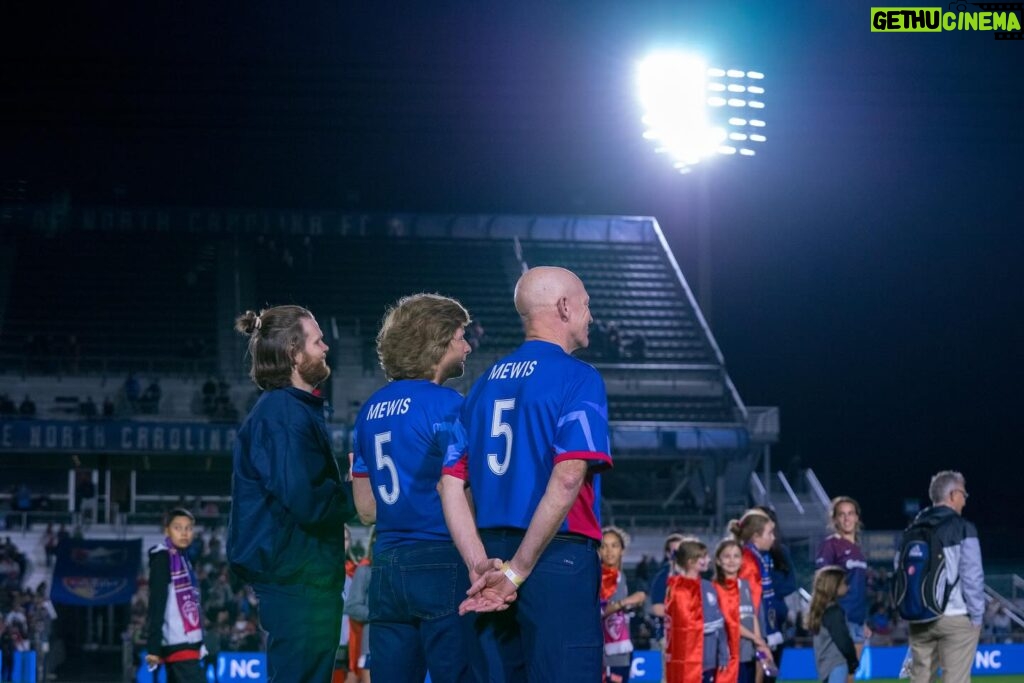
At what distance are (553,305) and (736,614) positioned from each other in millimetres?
6017

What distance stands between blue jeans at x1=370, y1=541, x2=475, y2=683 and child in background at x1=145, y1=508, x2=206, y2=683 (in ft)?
15.1

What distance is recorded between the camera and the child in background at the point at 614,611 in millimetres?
10508

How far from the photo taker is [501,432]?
411cm

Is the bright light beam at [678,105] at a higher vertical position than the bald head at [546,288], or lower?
higher

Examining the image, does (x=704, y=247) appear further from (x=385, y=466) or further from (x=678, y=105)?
(x=385, y=466)

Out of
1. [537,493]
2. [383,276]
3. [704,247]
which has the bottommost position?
[537,493]

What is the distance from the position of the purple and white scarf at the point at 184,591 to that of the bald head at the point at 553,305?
5.52 meters

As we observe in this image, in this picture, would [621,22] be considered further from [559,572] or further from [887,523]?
[559,572]

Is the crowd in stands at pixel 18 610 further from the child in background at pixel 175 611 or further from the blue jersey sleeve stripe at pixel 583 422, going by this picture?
the blue jersey sleeve stripe at pixel 583 422

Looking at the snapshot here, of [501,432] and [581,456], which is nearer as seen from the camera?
[581,456]

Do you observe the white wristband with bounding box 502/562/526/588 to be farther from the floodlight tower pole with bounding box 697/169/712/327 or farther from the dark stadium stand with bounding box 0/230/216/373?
the floodlight tower pole with bounding box 697/169/712/327

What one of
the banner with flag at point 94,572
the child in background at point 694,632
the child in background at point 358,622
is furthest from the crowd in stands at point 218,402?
the child in background at point 694,632

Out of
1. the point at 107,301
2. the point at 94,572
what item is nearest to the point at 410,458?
the point at 94,572

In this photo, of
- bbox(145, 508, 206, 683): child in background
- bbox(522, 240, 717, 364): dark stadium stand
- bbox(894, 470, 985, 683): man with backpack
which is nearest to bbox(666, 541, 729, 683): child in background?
bbox(894, 470, 985, 683): man with backpack
